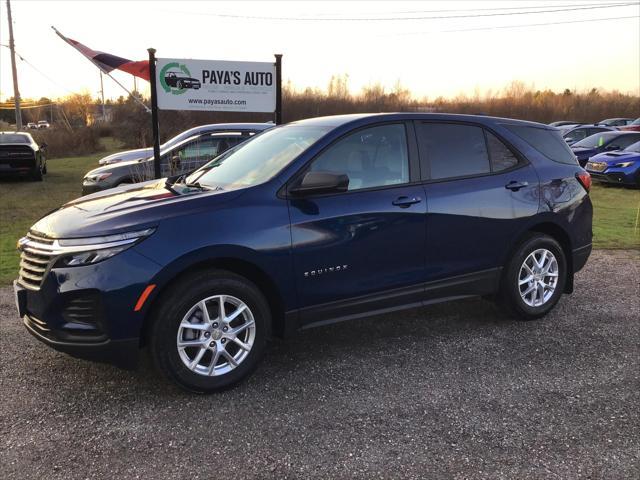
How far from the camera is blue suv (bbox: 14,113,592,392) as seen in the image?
3.25 metres

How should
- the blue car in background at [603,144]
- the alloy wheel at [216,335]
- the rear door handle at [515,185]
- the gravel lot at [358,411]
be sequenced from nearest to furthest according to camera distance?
1. the gravel lot at [358,411]
2. the alloy wheel at [216,335]
3. the rear door handle at [515,185]
4. the blue car in background at [603,144]

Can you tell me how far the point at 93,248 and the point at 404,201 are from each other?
7.14ft

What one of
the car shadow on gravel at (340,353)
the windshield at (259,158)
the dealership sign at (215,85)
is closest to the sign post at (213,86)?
the dealership sign at (215,85)

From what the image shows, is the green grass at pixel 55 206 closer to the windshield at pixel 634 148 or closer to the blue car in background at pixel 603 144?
the windshield at pixel 634 148

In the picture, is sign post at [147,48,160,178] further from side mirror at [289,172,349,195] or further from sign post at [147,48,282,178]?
side mirror at [289,172,349,195]

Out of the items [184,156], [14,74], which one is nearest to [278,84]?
[184,156]

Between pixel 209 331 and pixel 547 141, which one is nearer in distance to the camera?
pixel 209 331

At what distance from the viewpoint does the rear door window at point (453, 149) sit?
4.32 m

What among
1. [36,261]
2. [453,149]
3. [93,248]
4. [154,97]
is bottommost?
[36,261]

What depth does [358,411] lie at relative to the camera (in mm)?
3330

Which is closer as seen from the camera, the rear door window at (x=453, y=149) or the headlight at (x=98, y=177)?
the rear door window at (x=453, y=149)

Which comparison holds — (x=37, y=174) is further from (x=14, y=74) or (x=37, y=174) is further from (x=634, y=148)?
(x=14, y=74)

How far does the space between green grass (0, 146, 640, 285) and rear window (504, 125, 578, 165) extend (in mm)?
3347

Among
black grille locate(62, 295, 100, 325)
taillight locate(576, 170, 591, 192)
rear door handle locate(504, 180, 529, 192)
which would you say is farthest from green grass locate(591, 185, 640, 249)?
black grille locate(62, 295, 100, 325)
